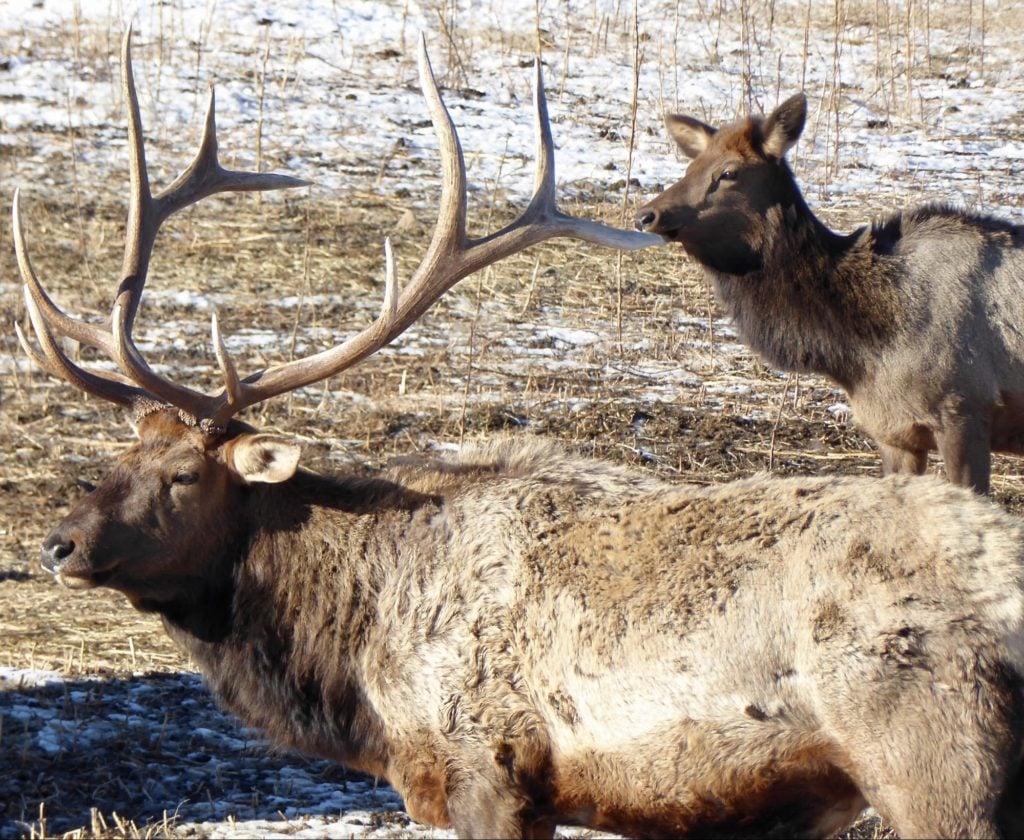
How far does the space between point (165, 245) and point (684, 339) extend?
4.92m

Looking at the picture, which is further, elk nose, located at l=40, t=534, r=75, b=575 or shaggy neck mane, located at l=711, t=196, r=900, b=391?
shaggy neck mane, located at l=711, t=196, r=900, b=391

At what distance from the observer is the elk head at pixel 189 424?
5246mm

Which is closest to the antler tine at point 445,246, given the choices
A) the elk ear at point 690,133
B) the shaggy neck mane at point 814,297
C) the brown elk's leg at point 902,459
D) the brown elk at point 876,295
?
the brown elk at point 876,295

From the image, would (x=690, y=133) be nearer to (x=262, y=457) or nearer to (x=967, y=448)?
(x=967, y=448)

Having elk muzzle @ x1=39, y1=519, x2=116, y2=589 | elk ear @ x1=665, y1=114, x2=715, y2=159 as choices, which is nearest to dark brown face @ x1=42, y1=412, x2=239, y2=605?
elk muzzle @ x1=39, y1=519, x2=116, y2=589

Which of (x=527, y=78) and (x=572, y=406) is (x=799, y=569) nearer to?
(x=572, y=406)

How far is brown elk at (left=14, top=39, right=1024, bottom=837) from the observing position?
431cm

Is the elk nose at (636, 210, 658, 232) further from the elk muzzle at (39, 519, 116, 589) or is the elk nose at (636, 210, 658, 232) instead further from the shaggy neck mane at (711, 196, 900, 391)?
the elk muzzle at (39, 519, 116, 589)

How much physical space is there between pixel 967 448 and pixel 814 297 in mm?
1242

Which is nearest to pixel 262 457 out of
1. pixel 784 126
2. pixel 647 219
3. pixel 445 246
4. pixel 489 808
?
pixel 445 246

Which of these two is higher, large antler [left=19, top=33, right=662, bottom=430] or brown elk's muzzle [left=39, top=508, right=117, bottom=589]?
large antler [left=19, top=33, right=662, bottom=430]

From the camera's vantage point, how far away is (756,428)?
1009cm

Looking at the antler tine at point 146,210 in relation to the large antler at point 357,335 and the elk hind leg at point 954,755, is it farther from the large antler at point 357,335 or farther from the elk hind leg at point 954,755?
the elk hind leg at point 954,755

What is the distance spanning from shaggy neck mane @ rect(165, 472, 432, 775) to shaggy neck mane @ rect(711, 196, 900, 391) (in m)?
3.59
